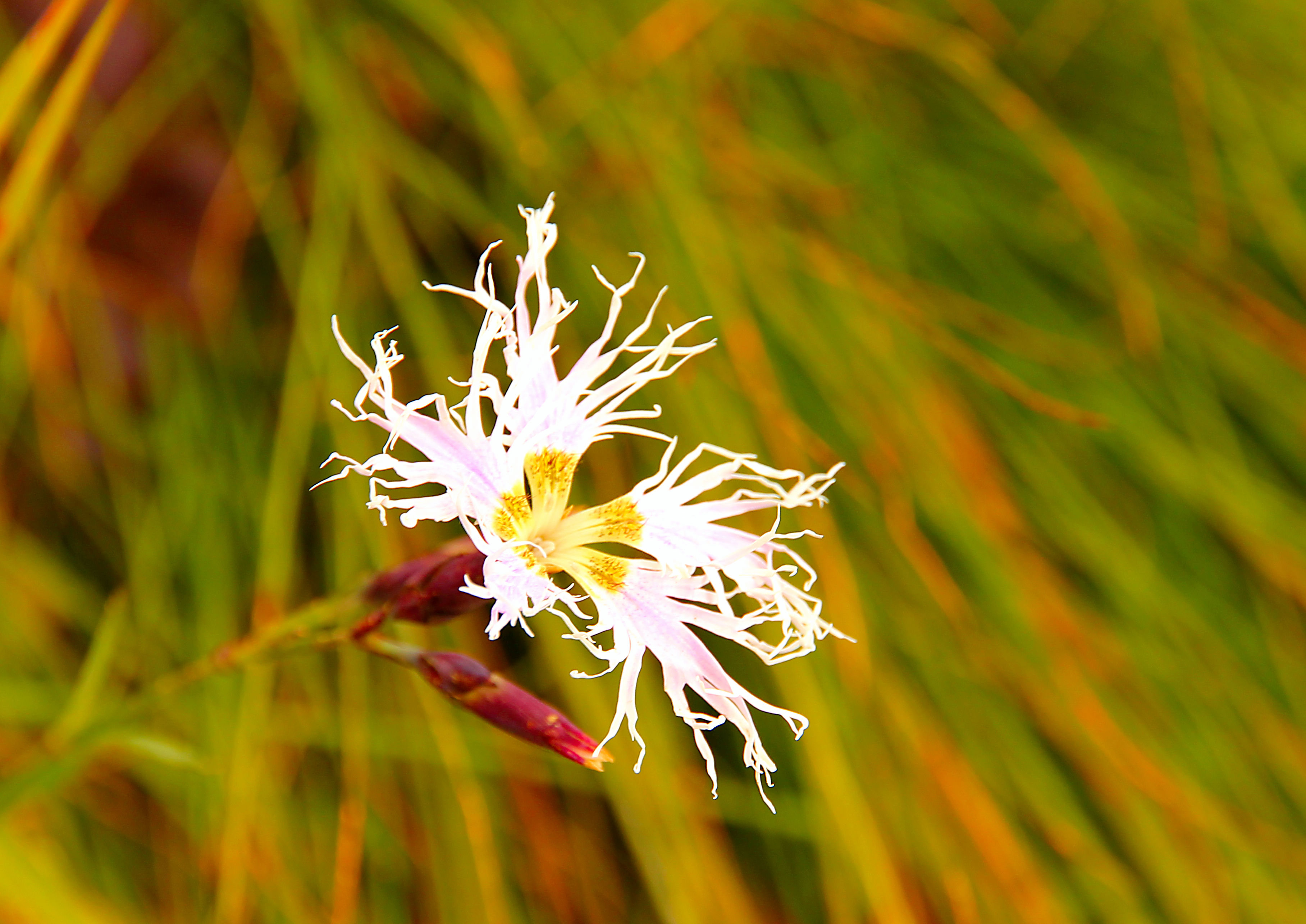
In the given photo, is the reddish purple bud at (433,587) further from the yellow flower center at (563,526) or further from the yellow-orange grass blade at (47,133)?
the yellow-orange grass blade at (47,133)

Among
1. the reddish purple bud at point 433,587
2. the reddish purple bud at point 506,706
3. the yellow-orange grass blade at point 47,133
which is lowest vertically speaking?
the reddish purple bud at point 506,706

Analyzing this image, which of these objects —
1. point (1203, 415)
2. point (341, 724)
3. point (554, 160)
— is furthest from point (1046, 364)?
point (341, 724)

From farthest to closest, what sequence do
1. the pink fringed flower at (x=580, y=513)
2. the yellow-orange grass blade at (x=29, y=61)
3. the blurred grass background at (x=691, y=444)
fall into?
the blurred grass background at (x=691, y=444)
the yellow-orange grass blade at (x=29, y=61)
the pink fringed flower at (x=580, y=513)

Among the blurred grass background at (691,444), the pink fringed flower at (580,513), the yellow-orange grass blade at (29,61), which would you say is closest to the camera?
the pink fringed flower at (580,513)

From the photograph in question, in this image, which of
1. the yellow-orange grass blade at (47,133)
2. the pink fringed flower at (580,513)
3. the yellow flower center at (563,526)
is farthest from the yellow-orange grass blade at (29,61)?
the yellow flower center at (563,526)

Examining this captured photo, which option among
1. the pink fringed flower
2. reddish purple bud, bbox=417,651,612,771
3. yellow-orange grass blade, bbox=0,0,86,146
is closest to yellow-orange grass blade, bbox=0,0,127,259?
yellow-orange grass blade, bbox=0,0,86,146

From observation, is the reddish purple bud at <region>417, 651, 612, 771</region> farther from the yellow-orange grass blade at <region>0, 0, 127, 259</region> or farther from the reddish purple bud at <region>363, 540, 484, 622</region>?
the yellow-orange grass blade at <region>0, 0, 127, 259</region>
